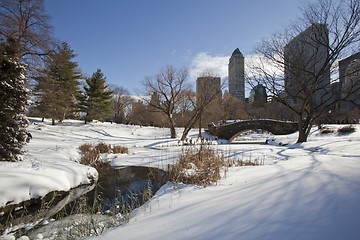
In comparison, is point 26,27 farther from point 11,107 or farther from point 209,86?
point 209,86

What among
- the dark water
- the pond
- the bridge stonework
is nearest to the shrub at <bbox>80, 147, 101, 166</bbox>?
the pond

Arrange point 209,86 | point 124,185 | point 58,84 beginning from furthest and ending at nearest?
point 209,86
point 58,84
point 124,185

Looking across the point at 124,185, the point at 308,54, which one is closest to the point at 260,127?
the point at 308,54

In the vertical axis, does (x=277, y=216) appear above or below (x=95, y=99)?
below

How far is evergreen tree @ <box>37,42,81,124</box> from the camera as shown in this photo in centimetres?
1281

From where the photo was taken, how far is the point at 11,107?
5.45 m

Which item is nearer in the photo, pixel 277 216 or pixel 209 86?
pixel 277 216

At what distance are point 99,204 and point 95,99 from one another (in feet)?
79.0

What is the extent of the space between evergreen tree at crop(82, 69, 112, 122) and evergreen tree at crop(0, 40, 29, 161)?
20439 millimetres

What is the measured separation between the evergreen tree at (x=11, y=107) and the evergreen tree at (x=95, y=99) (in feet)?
67.1

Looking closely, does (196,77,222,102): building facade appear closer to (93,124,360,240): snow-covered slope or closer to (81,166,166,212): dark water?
(81,166,166,212): dark water

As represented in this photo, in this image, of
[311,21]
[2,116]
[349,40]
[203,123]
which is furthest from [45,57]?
[203,123]

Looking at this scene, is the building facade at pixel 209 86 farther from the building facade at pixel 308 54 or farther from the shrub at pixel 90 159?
the shrub at pixel 90 159

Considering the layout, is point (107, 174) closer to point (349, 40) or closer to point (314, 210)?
point (314, 210)
